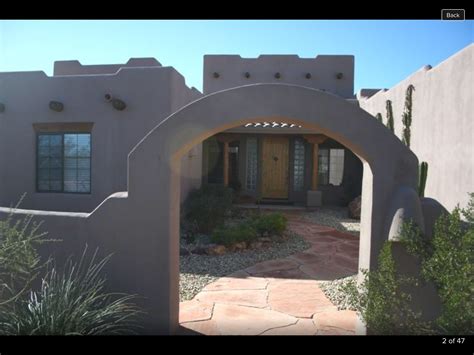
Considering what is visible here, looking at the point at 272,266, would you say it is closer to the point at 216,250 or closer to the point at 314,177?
the point at 216,250

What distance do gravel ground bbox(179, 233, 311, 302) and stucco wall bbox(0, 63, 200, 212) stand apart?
3.27 metres

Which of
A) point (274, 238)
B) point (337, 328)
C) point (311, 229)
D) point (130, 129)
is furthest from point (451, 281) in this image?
point (130, 129)

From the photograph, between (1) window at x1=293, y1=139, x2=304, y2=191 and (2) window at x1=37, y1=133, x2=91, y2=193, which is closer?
(2) window at x1=37, y1=133, x2=91, y2=193

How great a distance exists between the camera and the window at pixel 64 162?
9000 millimetres

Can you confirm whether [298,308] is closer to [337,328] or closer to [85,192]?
[337,328]

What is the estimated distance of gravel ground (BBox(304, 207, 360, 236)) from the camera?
1000 centimetres

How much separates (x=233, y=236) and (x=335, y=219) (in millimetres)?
5099

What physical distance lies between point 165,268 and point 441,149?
6037mm

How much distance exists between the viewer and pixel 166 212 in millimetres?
3684

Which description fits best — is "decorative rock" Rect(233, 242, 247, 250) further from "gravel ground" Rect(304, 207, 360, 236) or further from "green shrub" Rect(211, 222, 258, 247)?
"gravel ground" Rect(304, 207, 360, 236)

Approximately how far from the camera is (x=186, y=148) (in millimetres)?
3715

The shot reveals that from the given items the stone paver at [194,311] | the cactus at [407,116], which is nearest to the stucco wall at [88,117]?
the stone paver at [194,311]

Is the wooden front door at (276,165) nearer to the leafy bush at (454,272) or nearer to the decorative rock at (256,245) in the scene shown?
the decorative rock at (256,245)

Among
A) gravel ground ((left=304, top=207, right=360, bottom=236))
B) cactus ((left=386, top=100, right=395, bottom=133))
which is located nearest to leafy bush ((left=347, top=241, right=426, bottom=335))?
gravel ground ((left=304, top=207, right=360, bottom=236))
